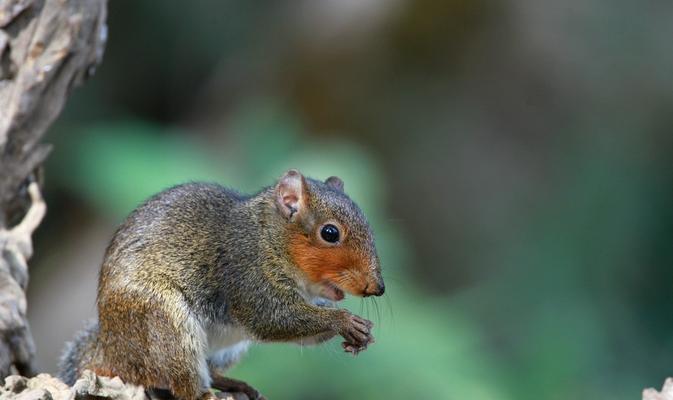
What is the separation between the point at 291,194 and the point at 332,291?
1.35 feet

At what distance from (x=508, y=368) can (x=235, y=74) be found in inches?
178

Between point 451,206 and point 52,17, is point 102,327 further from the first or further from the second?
point 451,206

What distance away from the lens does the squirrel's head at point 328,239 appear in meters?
3.68

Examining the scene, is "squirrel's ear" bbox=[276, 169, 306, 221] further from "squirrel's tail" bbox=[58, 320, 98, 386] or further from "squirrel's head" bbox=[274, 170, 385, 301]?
"squirrel's tail" bbox=[58, 320, 98, 386]

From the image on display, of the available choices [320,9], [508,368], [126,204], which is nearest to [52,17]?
[126,204]

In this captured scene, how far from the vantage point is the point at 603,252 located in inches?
349

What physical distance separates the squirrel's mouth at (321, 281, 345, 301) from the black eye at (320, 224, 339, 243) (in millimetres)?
166

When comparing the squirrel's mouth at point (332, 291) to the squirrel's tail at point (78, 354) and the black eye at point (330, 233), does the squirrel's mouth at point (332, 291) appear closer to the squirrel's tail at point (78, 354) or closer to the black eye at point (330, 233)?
the black eye at point (330, 233)

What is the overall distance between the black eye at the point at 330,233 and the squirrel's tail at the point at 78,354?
37.1 inches

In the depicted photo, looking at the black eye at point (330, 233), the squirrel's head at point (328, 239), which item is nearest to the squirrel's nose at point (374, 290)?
the squirrel's head at point (328, 239)

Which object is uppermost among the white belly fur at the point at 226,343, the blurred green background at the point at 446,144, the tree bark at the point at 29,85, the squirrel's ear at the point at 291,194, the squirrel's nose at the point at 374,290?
the blurred green background at the point at 446,144

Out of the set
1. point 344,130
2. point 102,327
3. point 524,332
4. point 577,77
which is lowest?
point 102,327

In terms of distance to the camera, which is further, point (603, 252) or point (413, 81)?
point (413, 81)

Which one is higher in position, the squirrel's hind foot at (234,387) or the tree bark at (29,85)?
the tree bark at (29,85)
